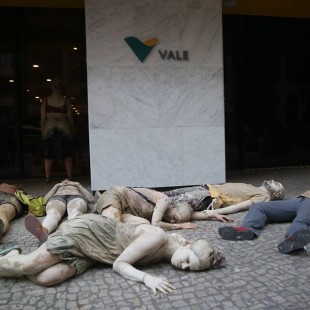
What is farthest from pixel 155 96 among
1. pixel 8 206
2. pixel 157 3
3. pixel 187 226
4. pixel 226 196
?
pixel 8 206

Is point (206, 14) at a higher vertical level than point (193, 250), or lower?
higher

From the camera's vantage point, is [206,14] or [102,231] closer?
[102,231]

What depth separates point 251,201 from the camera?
5469 mm

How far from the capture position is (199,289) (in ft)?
10.7

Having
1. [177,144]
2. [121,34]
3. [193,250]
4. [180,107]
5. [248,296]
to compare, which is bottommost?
[248,296]

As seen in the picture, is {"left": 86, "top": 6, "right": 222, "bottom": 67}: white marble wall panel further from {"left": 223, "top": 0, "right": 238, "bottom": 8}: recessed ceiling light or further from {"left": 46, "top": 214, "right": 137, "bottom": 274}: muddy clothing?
{"left": 46, "top": 214, "right": 137, "bottom": 274}: muddy clothing

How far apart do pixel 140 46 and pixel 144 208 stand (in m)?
3.11

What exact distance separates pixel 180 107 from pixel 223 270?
3.91m

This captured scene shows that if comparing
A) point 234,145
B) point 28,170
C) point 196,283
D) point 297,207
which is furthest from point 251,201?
point 28,170

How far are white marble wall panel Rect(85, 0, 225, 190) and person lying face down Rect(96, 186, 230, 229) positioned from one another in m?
1.99

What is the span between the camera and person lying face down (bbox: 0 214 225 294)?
3320 mm

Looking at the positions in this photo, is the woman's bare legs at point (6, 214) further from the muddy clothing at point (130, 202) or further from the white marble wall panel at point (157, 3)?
the white marble wall panel at point (157, 3)

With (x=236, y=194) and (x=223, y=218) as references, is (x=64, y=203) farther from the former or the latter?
(x=236, y=194)

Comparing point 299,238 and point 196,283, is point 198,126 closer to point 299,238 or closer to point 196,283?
point 299,238
